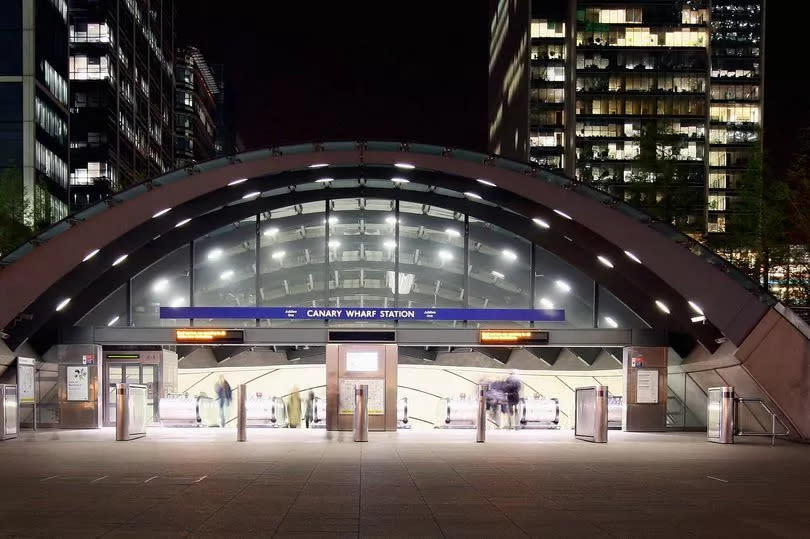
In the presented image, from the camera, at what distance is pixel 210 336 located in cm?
2856

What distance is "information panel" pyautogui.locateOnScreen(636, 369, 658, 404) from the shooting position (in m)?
29.0

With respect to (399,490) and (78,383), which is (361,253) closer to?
(78,383)

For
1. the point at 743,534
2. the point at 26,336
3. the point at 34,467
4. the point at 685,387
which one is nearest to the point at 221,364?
the point at 26,336

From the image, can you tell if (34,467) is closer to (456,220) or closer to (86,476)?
(86,476)

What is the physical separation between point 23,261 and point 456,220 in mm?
12893

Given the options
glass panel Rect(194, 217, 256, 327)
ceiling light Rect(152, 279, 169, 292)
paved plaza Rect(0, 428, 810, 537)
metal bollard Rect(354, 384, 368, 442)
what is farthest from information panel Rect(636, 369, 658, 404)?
ceiling light Rect(152, 279, 169, 292)

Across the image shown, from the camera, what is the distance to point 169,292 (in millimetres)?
29578

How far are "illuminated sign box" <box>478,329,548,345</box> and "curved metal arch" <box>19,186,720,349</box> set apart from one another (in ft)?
8.66

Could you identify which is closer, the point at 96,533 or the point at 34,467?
the point at 96,533

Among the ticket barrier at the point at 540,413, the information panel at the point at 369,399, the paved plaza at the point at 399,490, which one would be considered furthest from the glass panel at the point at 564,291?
the paved plaza at the point at 399,490

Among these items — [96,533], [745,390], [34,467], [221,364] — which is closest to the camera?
[96,533]

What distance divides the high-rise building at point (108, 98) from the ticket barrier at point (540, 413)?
240 feet

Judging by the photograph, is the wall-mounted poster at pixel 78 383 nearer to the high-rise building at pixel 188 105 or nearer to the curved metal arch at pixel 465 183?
the curved metal arch at pixel 465 183

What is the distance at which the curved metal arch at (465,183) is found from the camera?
2662 centimetres
